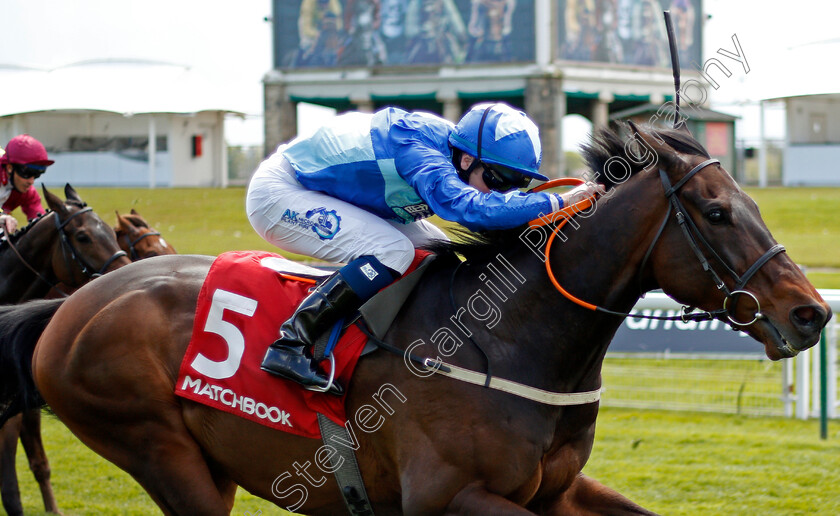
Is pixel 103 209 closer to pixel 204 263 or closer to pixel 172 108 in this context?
pixel 172 108

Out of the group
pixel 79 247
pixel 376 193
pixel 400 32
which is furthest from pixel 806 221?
pixel 400 32

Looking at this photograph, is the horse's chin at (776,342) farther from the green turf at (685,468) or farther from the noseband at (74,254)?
the noseband at (74,254)

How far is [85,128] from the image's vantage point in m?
29.4

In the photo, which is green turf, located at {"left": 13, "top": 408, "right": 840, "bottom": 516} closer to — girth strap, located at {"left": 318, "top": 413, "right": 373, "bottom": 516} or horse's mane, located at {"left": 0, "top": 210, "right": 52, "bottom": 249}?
horse's mane, located at {"left": 0, "top": 210, "right": 52, "bottom": 249}

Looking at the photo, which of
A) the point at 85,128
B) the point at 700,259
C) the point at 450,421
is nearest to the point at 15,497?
the point at 450,421

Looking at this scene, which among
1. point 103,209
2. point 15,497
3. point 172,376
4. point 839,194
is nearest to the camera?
point 172,376

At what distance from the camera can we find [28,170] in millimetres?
5832

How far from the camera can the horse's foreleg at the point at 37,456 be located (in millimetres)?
4867

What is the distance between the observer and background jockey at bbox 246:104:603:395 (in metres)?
2.79

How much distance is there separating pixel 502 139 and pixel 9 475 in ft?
10.7

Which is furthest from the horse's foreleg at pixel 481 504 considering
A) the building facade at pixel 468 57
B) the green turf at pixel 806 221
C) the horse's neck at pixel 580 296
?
the building facade at pixel 468 57

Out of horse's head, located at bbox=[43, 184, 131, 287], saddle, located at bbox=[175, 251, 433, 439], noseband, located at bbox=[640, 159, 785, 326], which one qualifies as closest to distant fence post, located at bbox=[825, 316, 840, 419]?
noseband, located at bbox=[640, 159, 785, 326]

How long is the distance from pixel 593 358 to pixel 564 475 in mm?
372

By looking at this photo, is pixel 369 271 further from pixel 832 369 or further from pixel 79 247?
pixel 832 369
